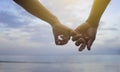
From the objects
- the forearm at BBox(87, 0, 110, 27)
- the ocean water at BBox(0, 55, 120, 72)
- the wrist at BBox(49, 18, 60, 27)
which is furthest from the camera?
the ocean water at BBox(0, 55, 120, 72)

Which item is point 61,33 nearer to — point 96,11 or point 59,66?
point 96,11

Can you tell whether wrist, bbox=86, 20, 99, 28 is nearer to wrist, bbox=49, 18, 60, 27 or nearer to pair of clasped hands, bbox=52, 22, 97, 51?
pair of clasped hands, bbox=52, 22, 97, 51

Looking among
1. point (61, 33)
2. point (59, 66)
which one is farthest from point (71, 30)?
point (59, 66)

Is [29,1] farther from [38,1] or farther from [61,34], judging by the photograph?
[61,34]

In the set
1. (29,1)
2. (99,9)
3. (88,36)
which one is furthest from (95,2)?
(29,1)

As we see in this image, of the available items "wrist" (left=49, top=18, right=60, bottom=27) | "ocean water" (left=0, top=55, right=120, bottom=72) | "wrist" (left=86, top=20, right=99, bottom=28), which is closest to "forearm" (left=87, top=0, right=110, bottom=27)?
"wrist" (left=86, top=20, right=99, bottom=28)

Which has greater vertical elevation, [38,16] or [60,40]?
[38,16]
